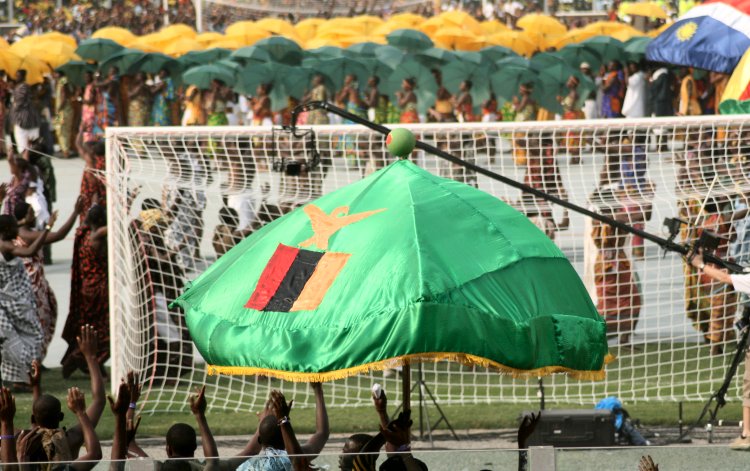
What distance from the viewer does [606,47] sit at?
2953cm

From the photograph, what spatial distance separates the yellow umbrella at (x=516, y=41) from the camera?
104 ft

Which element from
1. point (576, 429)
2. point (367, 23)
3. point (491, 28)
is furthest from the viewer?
point (491, 28)

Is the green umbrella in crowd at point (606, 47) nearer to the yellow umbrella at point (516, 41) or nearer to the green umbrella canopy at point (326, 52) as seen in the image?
the yellow umbrella at point (516, 41)

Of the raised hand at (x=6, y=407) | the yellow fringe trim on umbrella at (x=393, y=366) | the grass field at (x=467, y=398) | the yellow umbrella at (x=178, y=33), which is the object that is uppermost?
the yellow fringe trim on umbrella at (x=393, y=366)

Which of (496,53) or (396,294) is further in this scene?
(496,53)

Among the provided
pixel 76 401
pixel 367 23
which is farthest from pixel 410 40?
pixel 76 401

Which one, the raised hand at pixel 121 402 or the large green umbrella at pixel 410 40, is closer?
the raised hand at pixel 121 402

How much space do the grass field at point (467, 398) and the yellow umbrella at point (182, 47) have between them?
1769cm

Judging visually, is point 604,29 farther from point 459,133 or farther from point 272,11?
point 459,133

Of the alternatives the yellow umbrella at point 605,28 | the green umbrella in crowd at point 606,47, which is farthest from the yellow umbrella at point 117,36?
the yellow umbrella at point 605,28

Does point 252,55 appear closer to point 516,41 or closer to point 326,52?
point 326,52

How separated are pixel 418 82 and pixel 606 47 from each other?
4.47 m

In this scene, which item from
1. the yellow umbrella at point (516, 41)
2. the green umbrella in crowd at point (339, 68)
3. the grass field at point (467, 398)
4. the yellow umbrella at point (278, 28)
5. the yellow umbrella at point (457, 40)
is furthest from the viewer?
the yellow umbrella at point (278, 28)

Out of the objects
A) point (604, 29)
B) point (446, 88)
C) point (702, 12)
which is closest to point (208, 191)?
point (702, 12)
